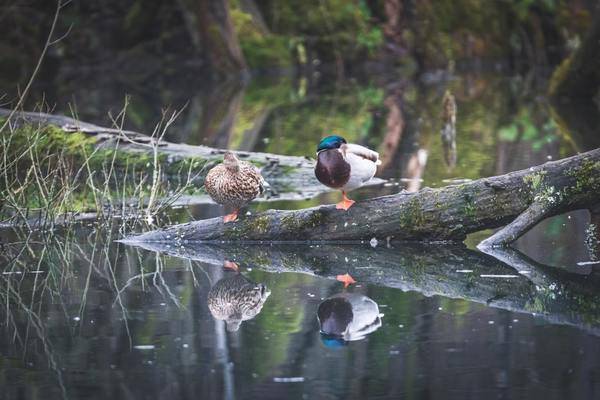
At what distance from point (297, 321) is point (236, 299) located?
2.49 feet

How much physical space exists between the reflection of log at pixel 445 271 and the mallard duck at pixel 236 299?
18.1 inches

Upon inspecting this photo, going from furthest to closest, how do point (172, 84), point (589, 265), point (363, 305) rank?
point (172, 84) → point (589, 265) → point (363, 305)

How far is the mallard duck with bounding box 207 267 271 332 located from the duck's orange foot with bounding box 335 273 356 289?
502 mm

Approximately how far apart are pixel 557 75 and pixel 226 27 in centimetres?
1190

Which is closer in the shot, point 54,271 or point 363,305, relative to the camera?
point 363,305

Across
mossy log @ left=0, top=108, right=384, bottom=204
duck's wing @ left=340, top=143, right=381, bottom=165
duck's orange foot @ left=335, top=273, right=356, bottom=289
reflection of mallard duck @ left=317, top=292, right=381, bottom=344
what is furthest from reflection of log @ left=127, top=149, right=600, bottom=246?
mossy log @ left=0, top=108, right=384, bottom=204

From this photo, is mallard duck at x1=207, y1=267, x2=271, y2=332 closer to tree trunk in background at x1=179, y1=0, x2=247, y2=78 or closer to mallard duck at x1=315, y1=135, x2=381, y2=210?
mallard duck at x1=315, y1=135, x2=381, y2=210

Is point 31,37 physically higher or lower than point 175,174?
higher

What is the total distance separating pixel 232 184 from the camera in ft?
29.2

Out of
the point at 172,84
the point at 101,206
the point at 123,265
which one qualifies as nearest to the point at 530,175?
the point at 123,265

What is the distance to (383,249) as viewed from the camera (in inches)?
342

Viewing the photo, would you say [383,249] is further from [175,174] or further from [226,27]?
[226,27]

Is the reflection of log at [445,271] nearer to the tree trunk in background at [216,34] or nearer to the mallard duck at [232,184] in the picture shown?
the mallard duck at [232,184]

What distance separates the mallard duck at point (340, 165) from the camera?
28.0 ft
